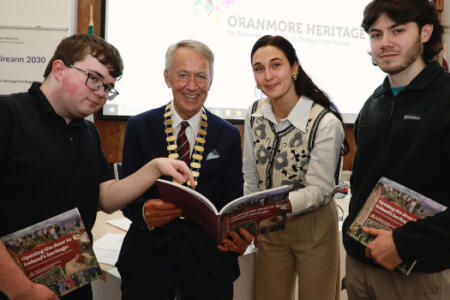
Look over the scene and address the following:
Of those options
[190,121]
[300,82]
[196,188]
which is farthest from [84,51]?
[300,82]

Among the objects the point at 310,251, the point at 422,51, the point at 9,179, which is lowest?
the point at 310,251

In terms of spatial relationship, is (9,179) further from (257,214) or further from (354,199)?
(354,199)

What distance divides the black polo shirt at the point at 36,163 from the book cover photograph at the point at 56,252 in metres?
0.07

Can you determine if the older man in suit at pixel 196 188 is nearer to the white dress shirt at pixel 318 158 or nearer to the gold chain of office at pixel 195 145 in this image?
the gold chain of office at pixel 195 145

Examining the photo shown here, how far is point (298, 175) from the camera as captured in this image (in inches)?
65.8

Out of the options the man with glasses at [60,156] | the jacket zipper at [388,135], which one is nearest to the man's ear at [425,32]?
the jacket zipper at [388,135]

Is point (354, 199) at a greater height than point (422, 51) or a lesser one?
lesser

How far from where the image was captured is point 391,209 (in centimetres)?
118

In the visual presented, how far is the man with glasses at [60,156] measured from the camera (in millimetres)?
1001

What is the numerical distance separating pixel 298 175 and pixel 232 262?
0.56m

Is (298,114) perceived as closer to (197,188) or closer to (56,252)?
(197,188)

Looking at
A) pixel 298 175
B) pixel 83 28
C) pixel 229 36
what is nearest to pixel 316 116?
pixel 298 175

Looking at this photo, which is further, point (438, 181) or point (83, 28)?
point (83, 28)

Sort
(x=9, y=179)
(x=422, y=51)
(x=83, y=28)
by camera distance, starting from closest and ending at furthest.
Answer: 1. (x=9, y=179)
2. (x=422, y=51)
3. (x=83, y=28)
